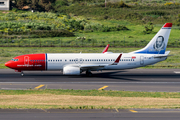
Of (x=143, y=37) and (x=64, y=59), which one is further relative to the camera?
(x=143, y=37)

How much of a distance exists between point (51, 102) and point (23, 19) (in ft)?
319

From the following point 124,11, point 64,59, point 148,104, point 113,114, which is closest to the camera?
point 113,114

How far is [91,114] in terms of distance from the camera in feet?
69.9

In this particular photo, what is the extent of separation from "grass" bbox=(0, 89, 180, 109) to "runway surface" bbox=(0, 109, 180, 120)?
1.29 metres

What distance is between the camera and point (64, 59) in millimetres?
43219

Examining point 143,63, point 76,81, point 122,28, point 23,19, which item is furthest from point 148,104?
point 23,19

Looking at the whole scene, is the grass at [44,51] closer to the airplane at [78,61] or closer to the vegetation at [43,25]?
the airplane at [78,61]

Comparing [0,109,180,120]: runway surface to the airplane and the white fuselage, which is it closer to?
the airplane

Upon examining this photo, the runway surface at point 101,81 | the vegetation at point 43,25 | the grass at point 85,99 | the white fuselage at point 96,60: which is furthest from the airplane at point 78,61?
the vegetation at point 43,25

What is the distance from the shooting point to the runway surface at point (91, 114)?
2025 cm

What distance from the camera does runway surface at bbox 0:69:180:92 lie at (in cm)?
3556

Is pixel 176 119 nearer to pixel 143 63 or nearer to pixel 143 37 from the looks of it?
pixel 143 63

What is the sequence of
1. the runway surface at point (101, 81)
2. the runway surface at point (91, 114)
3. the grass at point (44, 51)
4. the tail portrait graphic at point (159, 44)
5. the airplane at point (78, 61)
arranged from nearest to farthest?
the runway surface at point (91, 114), the runway surface at point (101, 81), the airplane at point (78, 61), the tail portrait graphic at point (159, 44), the grass at point (44, 51)

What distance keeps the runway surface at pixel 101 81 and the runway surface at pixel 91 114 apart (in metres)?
12.6
